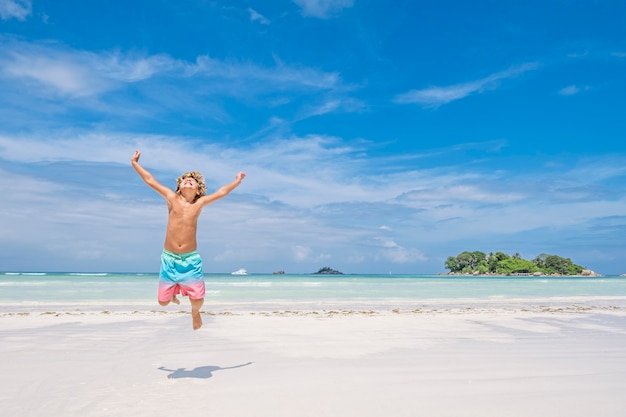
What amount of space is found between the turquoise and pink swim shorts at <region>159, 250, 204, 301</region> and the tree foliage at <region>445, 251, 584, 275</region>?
470 ft

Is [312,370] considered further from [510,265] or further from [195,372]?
[510,265]

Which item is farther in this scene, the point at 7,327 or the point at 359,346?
the point at 7,327

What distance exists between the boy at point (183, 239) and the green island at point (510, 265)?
143 m

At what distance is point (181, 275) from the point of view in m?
6.19

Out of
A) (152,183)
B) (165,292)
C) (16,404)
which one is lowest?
(16,404)

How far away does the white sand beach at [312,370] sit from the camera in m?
4.75

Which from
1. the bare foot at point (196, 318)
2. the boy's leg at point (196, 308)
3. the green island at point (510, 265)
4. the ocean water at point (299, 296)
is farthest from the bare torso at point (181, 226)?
the green island at point (510, 265)

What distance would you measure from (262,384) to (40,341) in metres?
5.36

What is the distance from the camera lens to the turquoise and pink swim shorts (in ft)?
20.3

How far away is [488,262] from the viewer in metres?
143

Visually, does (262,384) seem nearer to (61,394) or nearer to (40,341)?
(61,394)

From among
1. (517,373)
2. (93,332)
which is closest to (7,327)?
(93,332)

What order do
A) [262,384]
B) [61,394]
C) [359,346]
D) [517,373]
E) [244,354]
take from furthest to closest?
1. [359,346]
2. [244,354]
3. [517,373]
4. [262,384]
5. [61,394]

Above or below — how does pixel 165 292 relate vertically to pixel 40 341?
above
